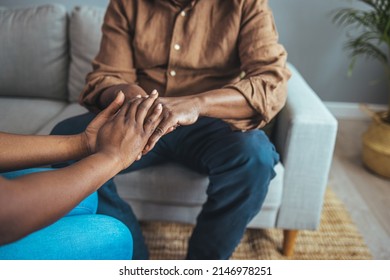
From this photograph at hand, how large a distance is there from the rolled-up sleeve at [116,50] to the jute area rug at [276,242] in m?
0.55

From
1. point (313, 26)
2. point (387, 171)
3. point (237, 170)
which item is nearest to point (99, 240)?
point (237, 170)

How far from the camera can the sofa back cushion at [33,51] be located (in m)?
1.57

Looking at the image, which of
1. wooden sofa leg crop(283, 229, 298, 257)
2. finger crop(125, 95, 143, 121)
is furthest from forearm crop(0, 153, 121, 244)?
wooden sofa leg crop(283, 229, 298, 257)

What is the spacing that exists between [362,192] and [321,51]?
0.88 m

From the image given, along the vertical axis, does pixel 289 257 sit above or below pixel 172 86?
below

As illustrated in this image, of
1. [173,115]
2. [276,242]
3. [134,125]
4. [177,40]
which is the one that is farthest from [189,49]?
[276,242]

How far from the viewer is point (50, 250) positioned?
0.66 meters

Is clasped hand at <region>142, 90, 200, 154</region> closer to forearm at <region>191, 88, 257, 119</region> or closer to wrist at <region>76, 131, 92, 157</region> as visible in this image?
forearm at <region>191, 88, 257, 119</region>

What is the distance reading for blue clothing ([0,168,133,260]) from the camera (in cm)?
65

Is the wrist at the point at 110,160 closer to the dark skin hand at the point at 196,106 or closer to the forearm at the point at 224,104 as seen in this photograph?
the dark skin hand at the point at 196,106

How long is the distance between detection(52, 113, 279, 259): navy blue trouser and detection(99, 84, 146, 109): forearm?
9 centimetres

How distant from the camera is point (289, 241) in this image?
4.33 feet
